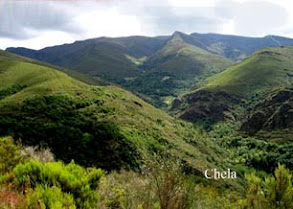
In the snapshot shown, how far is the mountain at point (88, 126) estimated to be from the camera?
91062mm

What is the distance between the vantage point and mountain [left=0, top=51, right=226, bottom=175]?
299ft

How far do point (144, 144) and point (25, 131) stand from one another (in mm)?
28159

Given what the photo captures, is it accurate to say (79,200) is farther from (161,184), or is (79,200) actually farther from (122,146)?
(122,146)

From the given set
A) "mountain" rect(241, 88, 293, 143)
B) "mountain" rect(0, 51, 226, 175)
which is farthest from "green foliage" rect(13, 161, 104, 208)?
"mountain" rect(241, 88, 293, 143)

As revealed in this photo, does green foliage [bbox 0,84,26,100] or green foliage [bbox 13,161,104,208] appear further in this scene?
green foliage [bbox 0,84,26,100]

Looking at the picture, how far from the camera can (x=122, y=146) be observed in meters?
97.6

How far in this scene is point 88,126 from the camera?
333 feet

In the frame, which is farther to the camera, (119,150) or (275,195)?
(119,150)

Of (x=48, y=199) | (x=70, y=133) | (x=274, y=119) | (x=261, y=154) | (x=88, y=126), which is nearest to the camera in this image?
(x=48, y=199)

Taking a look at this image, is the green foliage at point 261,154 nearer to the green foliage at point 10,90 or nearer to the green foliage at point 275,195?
the green foliage at point 10,90

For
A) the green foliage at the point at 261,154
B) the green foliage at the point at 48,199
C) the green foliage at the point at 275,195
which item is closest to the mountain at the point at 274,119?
the green foliage at the point at 261,154

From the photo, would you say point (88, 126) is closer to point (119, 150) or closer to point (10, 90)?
point (119, 150)

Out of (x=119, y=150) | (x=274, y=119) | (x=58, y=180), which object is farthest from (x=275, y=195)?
(x=274, y=119)

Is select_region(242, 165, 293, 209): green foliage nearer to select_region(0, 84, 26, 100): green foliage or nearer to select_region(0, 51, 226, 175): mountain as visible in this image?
select_region(0, 51, 226, 175): mountain
